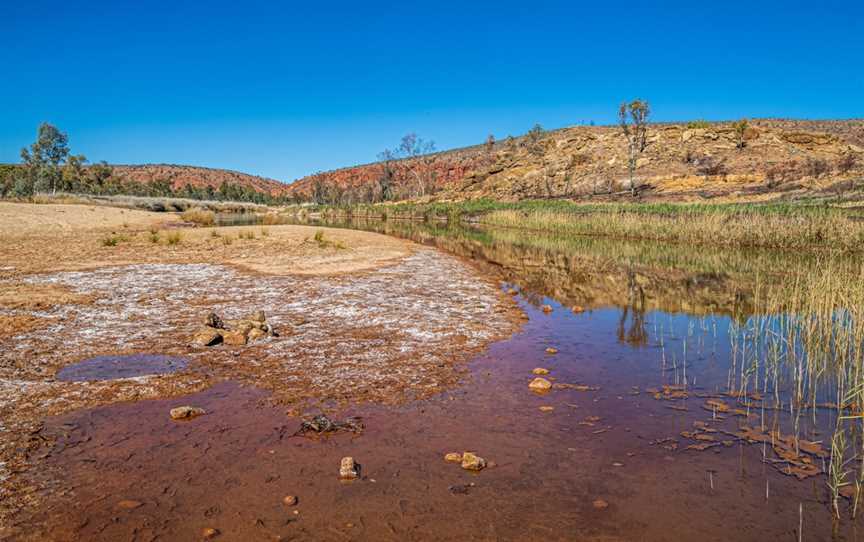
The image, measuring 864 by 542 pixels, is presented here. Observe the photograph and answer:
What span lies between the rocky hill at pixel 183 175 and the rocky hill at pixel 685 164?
80835mm

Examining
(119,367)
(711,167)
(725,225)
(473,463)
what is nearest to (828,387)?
(473,463)

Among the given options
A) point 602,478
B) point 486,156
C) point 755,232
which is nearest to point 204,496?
point 602,478

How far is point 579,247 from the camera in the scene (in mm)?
22641

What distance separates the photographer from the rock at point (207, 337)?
6.52m

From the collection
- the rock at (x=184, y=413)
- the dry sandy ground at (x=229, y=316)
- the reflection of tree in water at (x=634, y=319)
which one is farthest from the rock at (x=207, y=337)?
→ the reflection of tree in water at (x=634, y=319)

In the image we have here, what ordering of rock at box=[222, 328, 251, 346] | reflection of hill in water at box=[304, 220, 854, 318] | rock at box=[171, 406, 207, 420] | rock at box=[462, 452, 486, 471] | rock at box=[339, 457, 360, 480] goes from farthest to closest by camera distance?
reflection of hill in water at box=[304, 220, 854, 318] → rock at box=[222, 328, 251, 346] → rock at box=[171, 406, 207, 420] → rock at box=[462, 452, 486, 471] → rock at box=[339, 457, 360, 480]

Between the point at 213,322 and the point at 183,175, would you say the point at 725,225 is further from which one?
the point at 183,175

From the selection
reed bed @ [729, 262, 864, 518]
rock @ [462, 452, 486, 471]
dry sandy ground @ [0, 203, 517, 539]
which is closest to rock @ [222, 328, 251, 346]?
dry sandy ground @ [0, 203, 517, 539]

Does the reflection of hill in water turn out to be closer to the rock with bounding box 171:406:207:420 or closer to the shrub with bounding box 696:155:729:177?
the rock with bounding box 171:406:207:420

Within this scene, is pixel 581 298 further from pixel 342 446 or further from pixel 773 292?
pixel 342 446

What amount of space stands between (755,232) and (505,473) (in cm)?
2106

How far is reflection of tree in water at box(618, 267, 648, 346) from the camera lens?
7634mm

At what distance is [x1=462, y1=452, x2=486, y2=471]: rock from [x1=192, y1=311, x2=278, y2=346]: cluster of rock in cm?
394

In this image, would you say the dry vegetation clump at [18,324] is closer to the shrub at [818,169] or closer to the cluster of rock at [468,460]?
the cluster of rock at [468,460]
